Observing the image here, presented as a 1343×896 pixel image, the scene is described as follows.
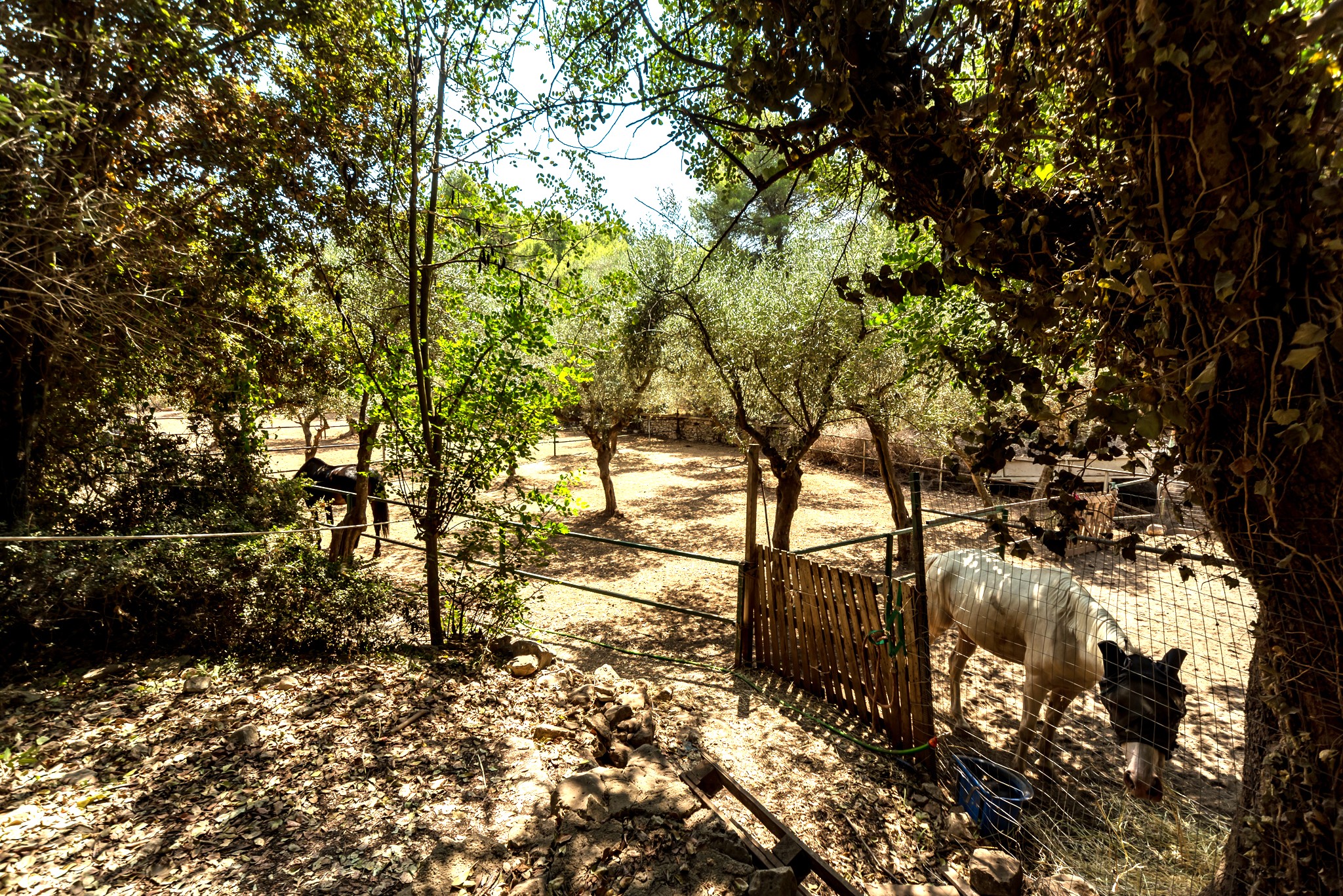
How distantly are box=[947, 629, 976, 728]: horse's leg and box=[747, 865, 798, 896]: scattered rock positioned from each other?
9.60ft

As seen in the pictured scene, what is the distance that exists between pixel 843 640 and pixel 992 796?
124 centimetres

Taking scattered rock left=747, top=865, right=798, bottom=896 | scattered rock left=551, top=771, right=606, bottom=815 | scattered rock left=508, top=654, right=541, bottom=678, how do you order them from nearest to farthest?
1. scattered rock left=747, top=865, right=798, bottom=896
2. scattered rock left=551, top=771, right=606, bottom=815
3. scattered rock left=508, top=654, right=541, bottom=678

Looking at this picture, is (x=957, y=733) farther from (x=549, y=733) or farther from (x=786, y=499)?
(x=786, y=499)

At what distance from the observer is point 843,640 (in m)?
→ 4.18

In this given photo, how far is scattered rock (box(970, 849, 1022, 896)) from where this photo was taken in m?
2.51

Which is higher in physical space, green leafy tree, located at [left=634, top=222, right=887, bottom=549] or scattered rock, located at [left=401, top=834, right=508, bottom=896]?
green leafy tree, located at [left=634, top=222, right=887, bottom=549]

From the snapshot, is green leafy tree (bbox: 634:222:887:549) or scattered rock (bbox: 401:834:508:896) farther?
green leafy tree (bbox: 634:222:887:549)

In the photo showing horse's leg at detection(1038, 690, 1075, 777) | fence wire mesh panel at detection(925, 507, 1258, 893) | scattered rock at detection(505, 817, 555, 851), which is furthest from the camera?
horse's leg at detection(1038, 690, 1075, 777)

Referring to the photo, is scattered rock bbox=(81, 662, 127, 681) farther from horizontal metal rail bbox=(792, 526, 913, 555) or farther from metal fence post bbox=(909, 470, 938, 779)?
metal fence post bbox=(909, 470, 938, 779)

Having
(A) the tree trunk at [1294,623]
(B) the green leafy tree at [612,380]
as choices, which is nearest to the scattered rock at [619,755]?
(A) the tree trunk at [1294,623]

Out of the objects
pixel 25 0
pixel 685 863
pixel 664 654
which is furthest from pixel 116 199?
pixel 664 654

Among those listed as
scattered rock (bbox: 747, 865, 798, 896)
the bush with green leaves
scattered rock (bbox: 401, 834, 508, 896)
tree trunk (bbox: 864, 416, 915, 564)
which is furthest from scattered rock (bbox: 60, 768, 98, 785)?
tree trunk (bbox: 864, 416, 915, 564)

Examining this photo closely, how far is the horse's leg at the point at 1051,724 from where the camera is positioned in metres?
3.93

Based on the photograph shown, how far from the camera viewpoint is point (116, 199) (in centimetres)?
340
